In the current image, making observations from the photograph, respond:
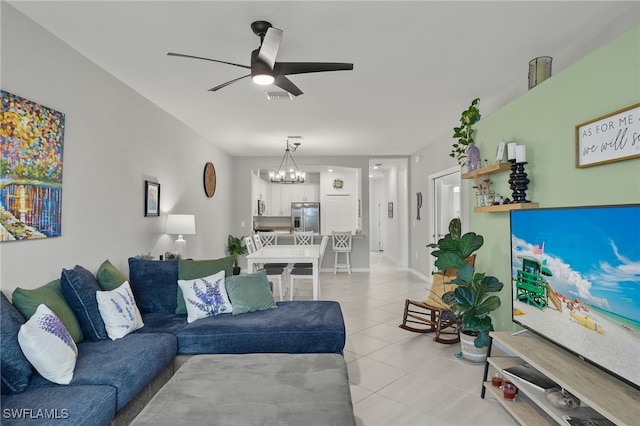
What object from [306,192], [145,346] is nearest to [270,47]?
[145,346]

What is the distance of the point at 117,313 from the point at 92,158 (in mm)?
1392

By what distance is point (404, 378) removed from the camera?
2.85m

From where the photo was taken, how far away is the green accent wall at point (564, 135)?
194 centimetres

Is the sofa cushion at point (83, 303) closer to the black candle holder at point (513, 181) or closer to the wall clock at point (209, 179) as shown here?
the black candle holder at point (513, 181)

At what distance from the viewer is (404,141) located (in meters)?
6.45

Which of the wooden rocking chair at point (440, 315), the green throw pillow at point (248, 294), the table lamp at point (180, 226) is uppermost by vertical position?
the table lamp at point (180, 226)

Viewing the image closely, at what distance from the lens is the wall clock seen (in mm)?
6102

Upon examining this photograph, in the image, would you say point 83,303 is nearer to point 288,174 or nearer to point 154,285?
point 154,285

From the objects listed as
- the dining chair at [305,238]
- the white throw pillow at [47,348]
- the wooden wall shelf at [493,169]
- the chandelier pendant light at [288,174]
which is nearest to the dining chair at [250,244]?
the dining chair at [305,238]

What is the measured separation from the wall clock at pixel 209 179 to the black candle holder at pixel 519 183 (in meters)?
4.75

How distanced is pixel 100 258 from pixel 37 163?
3.45 ft

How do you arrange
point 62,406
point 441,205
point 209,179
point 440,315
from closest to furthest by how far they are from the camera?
1. point 62,406
2. point 440,315
3. point 209,179
4. point 441,205

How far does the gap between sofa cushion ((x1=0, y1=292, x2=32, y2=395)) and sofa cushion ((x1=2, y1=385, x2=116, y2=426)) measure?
1.8 inches

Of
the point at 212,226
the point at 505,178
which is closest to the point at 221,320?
the point at 505,178
